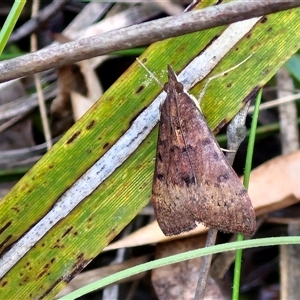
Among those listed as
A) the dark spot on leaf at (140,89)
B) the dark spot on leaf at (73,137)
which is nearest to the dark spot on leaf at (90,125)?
the dark spot on leaf at (73,137)

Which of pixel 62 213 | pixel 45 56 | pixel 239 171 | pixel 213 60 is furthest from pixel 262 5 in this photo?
pixel 239 171

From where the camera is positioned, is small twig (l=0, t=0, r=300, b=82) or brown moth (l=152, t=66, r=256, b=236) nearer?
small twig (l=0, t=0, r=300, b=82)

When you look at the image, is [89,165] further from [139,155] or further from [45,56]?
[45,56]

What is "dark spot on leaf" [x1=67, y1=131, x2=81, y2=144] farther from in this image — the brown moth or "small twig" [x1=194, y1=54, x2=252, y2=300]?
"small twig" [x1=194, y1=54, x2=252, y2=300]

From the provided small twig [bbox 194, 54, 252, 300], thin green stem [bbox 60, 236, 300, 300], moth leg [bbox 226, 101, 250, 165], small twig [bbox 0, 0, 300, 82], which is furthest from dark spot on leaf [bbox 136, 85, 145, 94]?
small twig [bbox 0, 0, 300, 82]

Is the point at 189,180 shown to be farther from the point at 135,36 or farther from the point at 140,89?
the point at 135,36
